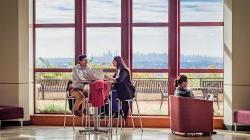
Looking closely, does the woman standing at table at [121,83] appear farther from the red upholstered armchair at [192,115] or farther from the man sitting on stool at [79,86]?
the red upholstered armchair at [192,115]

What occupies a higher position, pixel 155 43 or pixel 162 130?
pixel 155 43

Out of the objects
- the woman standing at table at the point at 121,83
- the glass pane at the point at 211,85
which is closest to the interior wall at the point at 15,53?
the woman standing at table at the point at 121,83

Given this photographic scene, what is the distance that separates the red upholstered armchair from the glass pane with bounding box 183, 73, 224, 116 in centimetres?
139

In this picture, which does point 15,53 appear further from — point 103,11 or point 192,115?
point 192,115

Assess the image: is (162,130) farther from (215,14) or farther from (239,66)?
(215,14)

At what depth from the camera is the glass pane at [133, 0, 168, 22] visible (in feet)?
35.4

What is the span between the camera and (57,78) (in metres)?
11.1

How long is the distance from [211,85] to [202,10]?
166 centimetres

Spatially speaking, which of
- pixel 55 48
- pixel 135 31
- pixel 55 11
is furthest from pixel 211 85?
pixel 55 11

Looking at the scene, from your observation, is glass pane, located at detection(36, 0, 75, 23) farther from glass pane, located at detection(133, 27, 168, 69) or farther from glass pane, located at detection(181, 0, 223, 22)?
glass pane, located at detection(181, 0, 223, 22)

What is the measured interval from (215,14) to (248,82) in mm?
1688

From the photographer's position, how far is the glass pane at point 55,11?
36.2 ft

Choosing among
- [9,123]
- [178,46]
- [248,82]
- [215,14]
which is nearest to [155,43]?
[178,46]

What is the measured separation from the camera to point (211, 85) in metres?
10.6
